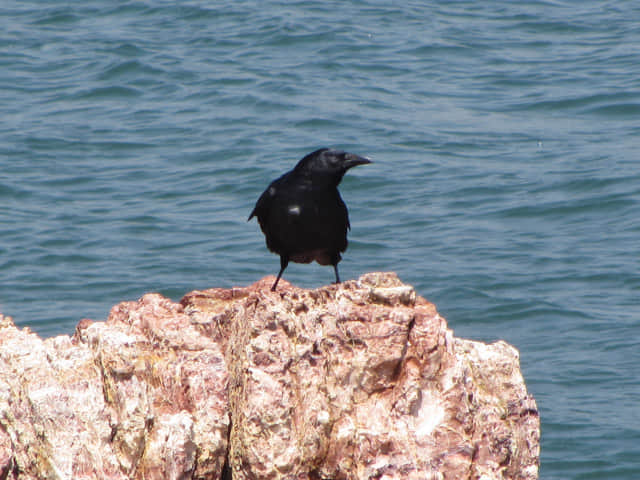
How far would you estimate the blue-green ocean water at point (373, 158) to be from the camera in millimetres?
11906

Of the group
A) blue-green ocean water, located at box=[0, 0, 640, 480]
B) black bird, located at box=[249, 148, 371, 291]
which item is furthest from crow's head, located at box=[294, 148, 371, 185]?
blue-green ocean water, located at box=[0, 0, 640, 480]

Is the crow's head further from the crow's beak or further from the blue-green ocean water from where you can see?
the blue-green ocean water

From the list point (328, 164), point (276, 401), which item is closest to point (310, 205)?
point (328, 164)

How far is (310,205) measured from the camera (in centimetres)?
687

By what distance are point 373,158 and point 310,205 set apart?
31.9 feet

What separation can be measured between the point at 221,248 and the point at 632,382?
18.4 ft

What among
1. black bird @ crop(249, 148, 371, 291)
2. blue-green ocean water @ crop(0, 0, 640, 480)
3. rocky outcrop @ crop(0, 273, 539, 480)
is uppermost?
black bird @ crop(249, 148, 371, 291)

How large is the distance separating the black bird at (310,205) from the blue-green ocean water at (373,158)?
11.7ft

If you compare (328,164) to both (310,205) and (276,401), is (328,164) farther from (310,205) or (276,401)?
(276,401)

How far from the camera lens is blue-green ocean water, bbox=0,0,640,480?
39.1ft

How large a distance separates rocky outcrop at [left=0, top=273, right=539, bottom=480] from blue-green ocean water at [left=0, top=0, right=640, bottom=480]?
15.2ft

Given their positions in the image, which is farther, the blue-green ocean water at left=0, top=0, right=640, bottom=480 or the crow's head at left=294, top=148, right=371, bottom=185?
the blue-green ocean water at left=0, top=0, right=640, bottom=480

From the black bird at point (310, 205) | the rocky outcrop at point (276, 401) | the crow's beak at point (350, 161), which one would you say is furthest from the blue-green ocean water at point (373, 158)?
the rocky outcrop at point (276, 401)

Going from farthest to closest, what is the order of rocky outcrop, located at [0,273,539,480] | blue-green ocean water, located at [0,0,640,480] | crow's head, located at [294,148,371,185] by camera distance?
blue-green ocean water, located at [0,0,640,480] → crow's head, located at [294,148,371,185] → rocky outcrop, located at [0,273,539,480]
